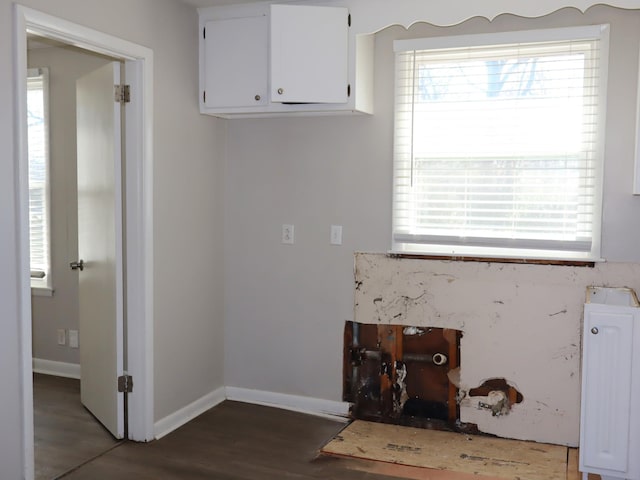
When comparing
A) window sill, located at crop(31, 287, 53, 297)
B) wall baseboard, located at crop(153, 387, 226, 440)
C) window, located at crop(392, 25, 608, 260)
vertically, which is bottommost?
wall baseboard, located at crop(153, 387, 226, 440)

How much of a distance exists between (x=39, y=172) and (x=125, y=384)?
2082 millimetres

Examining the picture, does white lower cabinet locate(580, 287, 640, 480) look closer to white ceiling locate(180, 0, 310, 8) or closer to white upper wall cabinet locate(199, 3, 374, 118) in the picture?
white upper wall cabinet locate(199, 3, 374, 118)

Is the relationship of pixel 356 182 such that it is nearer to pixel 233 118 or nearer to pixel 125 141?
pixel 233 118

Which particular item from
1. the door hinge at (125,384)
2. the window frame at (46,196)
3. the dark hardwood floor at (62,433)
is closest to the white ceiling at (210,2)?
the window frame at (46,196)

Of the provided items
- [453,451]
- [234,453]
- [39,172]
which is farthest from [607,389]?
[39,172]

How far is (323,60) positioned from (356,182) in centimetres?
77

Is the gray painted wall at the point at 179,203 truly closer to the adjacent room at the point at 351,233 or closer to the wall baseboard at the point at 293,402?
the adjacent room at the point at 351,233

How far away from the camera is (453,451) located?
11.3 ft

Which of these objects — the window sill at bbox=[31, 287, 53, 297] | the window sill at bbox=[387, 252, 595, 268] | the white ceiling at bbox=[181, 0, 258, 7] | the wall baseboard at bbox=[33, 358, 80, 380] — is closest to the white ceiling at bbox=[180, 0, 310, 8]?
the white ceiling at bbox=[181, 0, 258, 7]

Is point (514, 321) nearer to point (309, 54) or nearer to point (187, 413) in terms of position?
point (309, 54)

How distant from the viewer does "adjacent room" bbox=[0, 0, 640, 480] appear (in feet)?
10.9

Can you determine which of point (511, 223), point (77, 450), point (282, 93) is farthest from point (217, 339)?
point (511, 223)

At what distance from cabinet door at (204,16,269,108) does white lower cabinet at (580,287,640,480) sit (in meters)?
2.06

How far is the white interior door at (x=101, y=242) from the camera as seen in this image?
3473 mm
